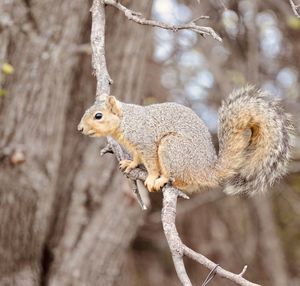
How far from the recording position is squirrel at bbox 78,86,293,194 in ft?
9.08

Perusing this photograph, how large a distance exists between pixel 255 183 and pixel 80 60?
1717 millimetres

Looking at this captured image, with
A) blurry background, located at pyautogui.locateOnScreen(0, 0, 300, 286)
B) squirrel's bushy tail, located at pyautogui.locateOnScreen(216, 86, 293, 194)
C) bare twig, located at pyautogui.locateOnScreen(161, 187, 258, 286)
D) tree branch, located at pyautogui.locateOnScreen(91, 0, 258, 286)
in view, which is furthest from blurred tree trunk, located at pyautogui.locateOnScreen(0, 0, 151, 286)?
bare twig, located at pyautogui.locateOnScreen(161, 187, 258, 286)

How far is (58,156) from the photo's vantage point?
4.09 meters

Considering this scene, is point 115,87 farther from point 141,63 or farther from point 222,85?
point 222,85

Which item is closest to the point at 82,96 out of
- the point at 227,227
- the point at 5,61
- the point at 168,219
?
the point at 5,61

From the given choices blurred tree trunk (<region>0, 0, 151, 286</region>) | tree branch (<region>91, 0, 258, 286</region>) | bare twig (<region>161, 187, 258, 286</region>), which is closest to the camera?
bare twig (<region>161, 187, 258, 286</region>)

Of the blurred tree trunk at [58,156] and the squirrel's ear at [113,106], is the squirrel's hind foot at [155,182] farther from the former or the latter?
the blurred tree trunk at [58,156]

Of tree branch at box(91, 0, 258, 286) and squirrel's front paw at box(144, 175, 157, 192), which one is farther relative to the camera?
squirrel's front paw at box(144, 175, 157, 192)

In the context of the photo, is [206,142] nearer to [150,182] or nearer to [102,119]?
[150,182]

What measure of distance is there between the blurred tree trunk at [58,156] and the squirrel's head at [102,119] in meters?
1.15

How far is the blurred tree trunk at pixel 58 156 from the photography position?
387 centimetres

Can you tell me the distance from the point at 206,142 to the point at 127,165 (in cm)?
33

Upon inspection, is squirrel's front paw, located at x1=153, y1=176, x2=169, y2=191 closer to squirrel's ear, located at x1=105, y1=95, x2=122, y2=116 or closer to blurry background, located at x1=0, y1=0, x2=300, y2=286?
squirrel's ear, located at x1=105, y1=95, x2=122, y2=116

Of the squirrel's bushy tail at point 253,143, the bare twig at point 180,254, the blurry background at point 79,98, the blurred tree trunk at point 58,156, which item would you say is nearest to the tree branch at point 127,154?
the bare twig at point 180,254
